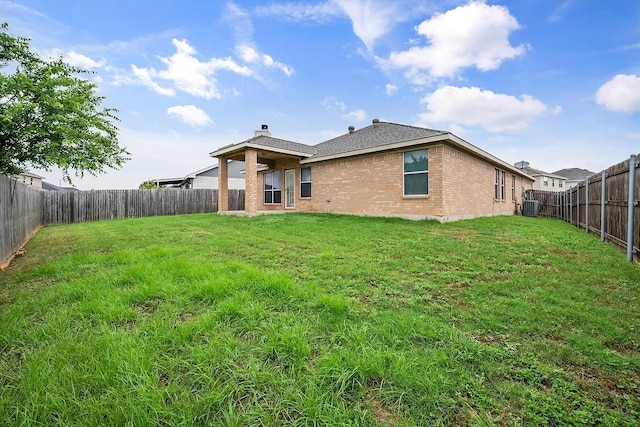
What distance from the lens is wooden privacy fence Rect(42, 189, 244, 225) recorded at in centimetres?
1427

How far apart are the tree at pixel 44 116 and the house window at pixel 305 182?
8.51m

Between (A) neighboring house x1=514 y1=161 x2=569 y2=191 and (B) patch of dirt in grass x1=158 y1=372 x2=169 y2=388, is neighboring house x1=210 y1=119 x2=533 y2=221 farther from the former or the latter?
(A) neighboring house x1=514 y1=161 x2=569 y2=191

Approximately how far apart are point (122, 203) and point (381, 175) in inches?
569

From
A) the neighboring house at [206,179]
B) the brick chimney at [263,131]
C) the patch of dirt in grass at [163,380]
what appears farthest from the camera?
the neighboring house at [206,179]

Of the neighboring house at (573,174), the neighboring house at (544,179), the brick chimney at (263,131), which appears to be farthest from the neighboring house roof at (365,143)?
the neighboring house at (573,174)

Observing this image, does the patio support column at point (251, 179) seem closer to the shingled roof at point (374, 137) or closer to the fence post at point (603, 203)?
the shingled roof at point (374, 137)

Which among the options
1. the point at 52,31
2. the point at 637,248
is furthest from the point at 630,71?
the point at 52,31

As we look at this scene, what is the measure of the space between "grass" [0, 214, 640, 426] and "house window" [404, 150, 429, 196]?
581 cm

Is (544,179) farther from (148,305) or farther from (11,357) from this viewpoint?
(11,357)

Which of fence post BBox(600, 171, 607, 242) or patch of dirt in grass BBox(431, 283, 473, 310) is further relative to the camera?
fence post BBox(600, 171, 607, 242)

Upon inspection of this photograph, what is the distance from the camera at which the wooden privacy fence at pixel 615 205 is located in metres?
5.19

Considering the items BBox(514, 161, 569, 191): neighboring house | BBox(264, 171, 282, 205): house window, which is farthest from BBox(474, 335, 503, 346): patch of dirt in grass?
BBox(514, 161, 569, 191): neighboring house

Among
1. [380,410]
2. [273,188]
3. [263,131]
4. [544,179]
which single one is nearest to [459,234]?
[380,410]

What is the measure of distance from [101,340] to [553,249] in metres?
7.40
